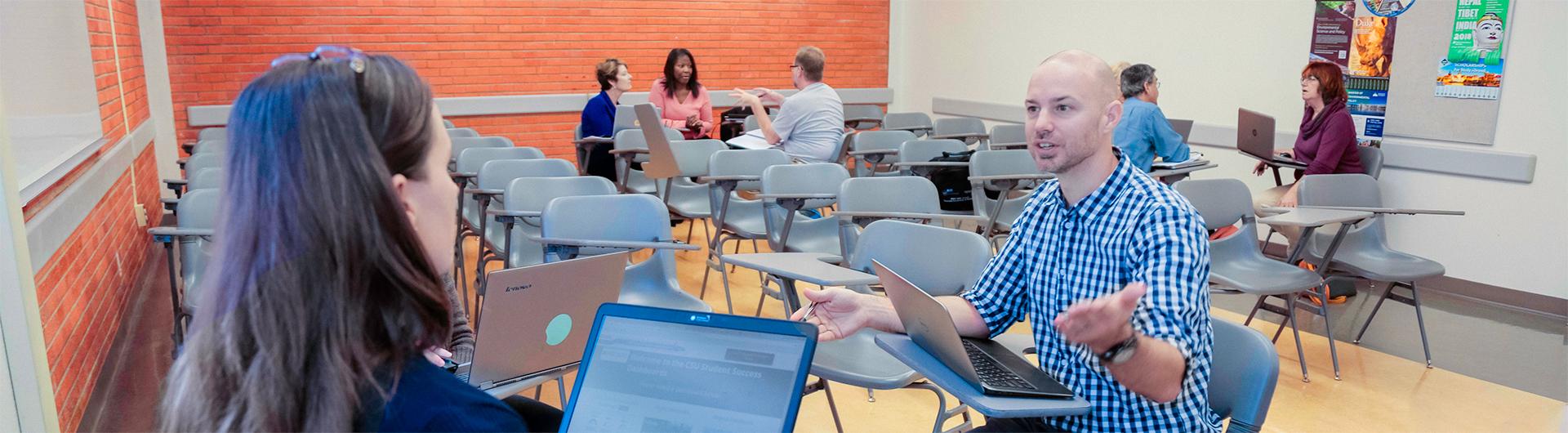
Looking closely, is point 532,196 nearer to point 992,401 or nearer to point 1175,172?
point 992,401

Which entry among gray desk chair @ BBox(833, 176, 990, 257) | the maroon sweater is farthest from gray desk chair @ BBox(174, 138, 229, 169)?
the maroon sweater

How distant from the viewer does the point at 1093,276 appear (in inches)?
70.4

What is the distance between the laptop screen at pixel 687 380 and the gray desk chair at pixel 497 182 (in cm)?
303

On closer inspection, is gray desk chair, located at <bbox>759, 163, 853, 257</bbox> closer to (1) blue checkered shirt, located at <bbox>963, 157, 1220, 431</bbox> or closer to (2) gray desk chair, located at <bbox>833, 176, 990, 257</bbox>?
(2) gray desk chair, located at <bbox>833, 176, 990, 257</bbox>

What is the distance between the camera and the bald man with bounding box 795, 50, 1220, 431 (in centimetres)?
157

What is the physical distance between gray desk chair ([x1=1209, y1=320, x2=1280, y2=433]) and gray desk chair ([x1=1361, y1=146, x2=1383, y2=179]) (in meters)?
3.83

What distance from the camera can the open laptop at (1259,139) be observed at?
5066 mm

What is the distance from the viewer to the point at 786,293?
9.18ft

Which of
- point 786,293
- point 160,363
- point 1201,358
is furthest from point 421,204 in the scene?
point 160,363

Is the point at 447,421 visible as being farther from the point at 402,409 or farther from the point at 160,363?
the point at 160,363

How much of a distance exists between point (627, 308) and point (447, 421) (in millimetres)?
407

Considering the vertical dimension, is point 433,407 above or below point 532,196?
above

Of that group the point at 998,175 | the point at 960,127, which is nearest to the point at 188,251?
the point at 998,175

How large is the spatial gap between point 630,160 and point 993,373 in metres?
4.34
